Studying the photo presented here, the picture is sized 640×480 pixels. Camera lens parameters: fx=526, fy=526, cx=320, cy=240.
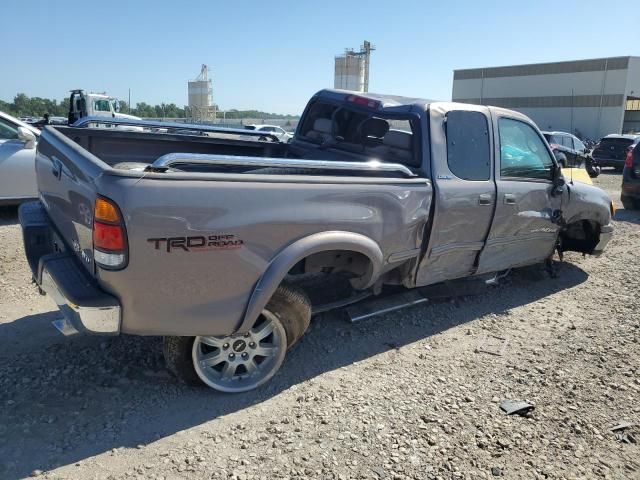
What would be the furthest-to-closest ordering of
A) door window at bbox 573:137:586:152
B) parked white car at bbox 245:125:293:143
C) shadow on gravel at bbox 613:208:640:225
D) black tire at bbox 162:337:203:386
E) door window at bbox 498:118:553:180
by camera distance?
door window at bbox 573:137:586:152 < shadow on gravel at bbox 613:208:640:225 < parked white car at bbox 245:125:293:143 < door window at bbox 498:118:553:180 < black tire at bbox 162:337:203:386

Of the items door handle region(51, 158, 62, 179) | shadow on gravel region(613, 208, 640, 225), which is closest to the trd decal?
door handle region(51, 158, 62, 179)

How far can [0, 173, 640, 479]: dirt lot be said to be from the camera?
2.79m

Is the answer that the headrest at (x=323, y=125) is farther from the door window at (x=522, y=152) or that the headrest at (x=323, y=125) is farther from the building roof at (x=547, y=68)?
the building roof at (x=547, y=68)

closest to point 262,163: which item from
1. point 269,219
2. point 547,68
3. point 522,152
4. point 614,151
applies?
point 269,219

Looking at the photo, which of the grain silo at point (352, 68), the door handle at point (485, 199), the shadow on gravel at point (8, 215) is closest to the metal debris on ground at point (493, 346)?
the door handle at point (485, 199)

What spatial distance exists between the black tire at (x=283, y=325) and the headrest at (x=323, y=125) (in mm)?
2170

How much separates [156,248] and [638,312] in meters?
4.64

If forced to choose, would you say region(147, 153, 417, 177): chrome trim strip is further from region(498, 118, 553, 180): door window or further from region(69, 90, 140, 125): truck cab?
region(69, 90, 140, 125): truck cab

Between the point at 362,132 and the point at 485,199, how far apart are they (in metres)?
1.31

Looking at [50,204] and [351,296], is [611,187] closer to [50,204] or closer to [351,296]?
[351,296]

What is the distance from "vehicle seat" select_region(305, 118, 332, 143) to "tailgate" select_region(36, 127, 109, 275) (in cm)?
239

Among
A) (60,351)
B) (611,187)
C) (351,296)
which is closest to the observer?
(60,351)

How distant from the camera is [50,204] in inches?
143

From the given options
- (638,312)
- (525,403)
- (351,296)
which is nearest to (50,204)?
(351,296)
